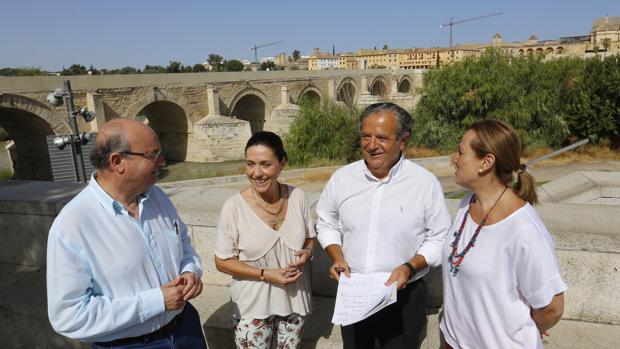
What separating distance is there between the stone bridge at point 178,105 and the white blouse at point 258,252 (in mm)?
17723

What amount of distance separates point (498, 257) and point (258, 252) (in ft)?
3.28

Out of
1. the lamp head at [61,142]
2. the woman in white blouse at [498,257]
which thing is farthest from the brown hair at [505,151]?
the lamp head at [61,142]

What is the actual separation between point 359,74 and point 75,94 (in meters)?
23.4

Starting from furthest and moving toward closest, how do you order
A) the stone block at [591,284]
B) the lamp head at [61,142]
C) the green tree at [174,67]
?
the green tree at [174,67], the lamp head at [61,142], the stone block at [591,284]

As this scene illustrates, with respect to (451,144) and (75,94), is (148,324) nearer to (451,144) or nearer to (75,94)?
(451,144)

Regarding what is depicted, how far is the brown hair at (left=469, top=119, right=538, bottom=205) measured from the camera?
1514mm

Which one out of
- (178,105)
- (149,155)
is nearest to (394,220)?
(149,155)

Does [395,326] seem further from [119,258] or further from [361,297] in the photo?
[119,258]

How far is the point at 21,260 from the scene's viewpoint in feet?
10.0

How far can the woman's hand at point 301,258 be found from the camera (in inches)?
75.2

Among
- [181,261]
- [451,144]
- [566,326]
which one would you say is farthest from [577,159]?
[181,261]

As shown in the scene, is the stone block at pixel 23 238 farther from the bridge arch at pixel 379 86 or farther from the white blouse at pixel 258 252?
the bridge arch at pixel 379 86

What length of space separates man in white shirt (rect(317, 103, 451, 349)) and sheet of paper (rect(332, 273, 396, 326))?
7 centimetres

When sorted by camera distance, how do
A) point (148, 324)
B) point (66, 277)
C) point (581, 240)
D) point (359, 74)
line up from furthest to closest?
point (359, 74) < point (581, 240) < point (148, 324) < point (66, 277)
